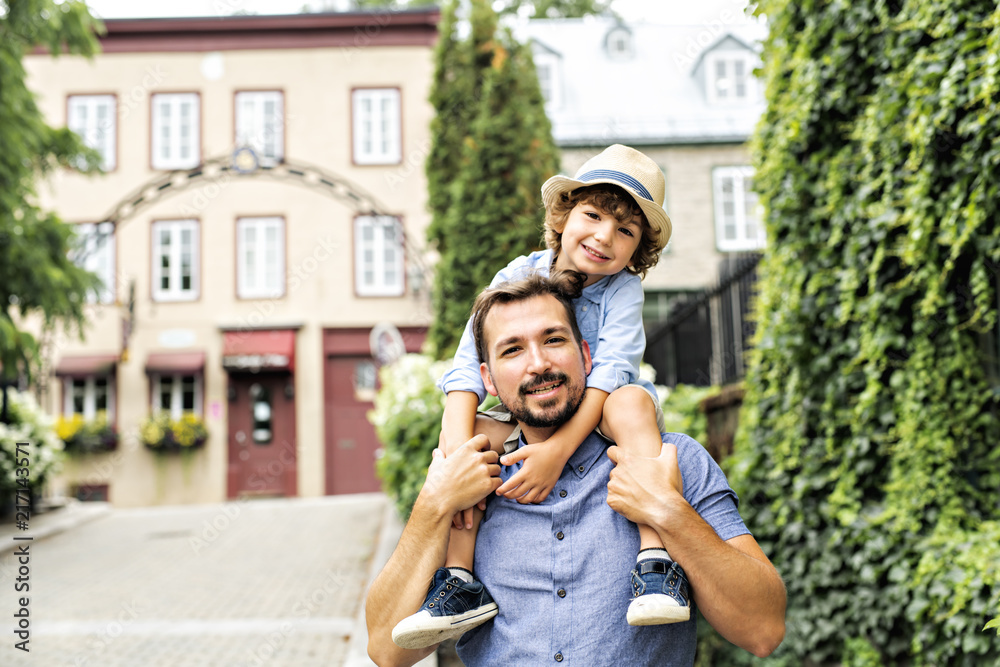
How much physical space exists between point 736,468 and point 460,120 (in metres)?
6.23

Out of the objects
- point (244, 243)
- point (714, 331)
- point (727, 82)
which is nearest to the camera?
point (714, 331)

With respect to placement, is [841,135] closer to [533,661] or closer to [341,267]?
[533,661]

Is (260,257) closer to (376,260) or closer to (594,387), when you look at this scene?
(376,260)

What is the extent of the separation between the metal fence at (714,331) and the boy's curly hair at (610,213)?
9.90ft

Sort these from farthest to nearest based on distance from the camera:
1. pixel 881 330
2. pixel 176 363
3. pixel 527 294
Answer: pixel 176 363, pixel 881 330, pixel 527 294

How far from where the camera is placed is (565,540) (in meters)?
2.29


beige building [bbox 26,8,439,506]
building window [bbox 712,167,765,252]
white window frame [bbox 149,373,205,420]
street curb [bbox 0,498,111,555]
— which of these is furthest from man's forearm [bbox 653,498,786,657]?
white window frame [bbox 149,373,205,420]

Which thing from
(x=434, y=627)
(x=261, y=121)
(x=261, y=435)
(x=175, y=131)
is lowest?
(x=261, y=435)

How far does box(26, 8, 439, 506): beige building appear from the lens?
64.6ft

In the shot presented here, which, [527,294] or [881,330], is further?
[881,330]

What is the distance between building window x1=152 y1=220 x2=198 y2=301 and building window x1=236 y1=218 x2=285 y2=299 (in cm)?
97

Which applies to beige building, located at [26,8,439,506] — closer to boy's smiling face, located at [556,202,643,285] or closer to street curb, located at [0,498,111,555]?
street curb, located at [0,498,111,555]

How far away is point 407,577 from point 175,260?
19.1 meters

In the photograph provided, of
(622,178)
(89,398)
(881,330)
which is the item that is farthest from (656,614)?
(89,398)
